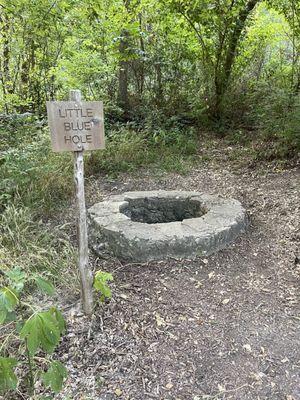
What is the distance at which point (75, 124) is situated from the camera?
6.41 feet

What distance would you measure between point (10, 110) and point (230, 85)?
415cm

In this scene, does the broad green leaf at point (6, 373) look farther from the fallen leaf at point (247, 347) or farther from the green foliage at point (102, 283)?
the fallen leaf at point (247, 347)

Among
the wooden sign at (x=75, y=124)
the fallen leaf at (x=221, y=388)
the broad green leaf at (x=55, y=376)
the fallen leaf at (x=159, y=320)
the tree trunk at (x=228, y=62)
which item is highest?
the tree trunk at (x=228, y=62)

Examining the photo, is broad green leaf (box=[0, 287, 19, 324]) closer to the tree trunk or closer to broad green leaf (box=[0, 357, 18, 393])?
broad green leaf (box=[0, 357, 18, 393])

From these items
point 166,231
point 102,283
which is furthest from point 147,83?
point 102,283

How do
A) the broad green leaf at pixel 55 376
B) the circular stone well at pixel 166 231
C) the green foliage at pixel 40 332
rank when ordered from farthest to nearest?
the circular stone well at pixel 166 231, the broad green leaf at pixel 55 376, the green foliage at pixel 40 332

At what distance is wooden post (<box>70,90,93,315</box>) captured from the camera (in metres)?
2.04

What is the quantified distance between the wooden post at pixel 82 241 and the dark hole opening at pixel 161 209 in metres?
1.56

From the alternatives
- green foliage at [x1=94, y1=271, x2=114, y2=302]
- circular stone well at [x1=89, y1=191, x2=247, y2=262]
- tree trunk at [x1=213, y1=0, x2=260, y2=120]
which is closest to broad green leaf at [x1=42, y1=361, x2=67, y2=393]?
green foliage at [x1=94, y1=271, x2=114, y2=302]

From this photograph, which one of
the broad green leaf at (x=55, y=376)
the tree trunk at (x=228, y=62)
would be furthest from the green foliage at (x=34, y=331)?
the tree trunk at (x=228, y=62)

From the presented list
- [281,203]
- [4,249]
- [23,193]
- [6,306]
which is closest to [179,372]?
[6,306]

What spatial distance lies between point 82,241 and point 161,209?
5.83 feet

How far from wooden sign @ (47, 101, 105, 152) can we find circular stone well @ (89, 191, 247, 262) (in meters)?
1.05

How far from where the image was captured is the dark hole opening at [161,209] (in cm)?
373
